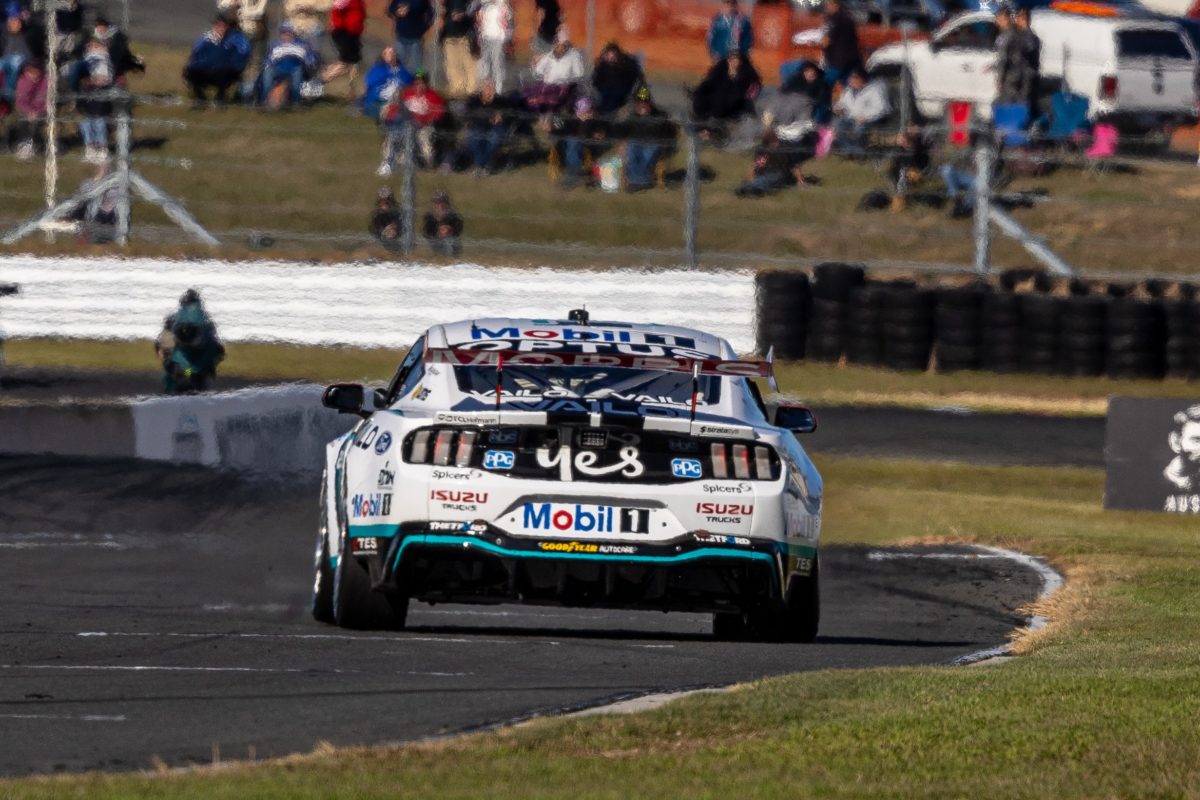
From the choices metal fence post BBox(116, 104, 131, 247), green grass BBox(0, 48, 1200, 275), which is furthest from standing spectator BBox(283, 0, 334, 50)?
metal fence post BBox(116, 104, 131, 247)

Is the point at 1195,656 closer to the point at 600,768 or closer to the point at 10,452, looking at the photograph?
the point at 600,768

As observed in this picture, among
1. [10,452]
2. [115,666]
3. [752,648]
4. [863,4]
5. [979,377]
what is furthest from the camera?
[863,4]

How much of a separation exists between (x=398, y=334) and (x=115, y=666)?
16648 mm

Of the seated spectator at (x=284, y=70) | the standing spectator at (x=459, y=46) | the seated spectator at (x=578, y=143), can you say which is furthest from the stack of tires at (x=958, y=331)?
the seated spectator at (x=284, y=70)

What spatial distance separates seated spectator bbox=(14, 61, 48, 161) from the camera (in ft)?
88.3

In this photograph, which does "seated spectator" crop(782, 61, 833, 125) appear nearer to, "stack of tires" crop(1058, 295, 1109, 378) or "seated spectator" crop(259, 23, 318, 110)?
"stack of tires" crop(1058, 295, 1109, 378)

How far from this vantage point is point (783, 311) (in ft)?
78.5

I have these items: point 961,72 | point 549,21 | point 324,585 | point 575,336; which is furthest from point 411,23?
point 324,585

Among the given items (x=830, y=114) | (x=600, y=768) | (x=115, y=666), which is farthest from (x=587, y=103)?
(x=600, y=768)

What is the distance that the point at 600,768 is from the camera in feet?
19.8

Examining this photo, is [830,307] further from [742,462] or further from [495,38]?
[742,462]

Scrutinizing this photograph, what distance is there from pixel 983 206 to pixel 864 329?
96.8 inches

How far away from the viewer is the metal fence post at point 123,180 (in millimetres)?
24922

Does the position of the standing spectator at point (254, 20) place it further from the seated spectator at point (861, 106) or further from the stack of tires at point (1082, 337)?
the stack of tires at point (1082, 337)
